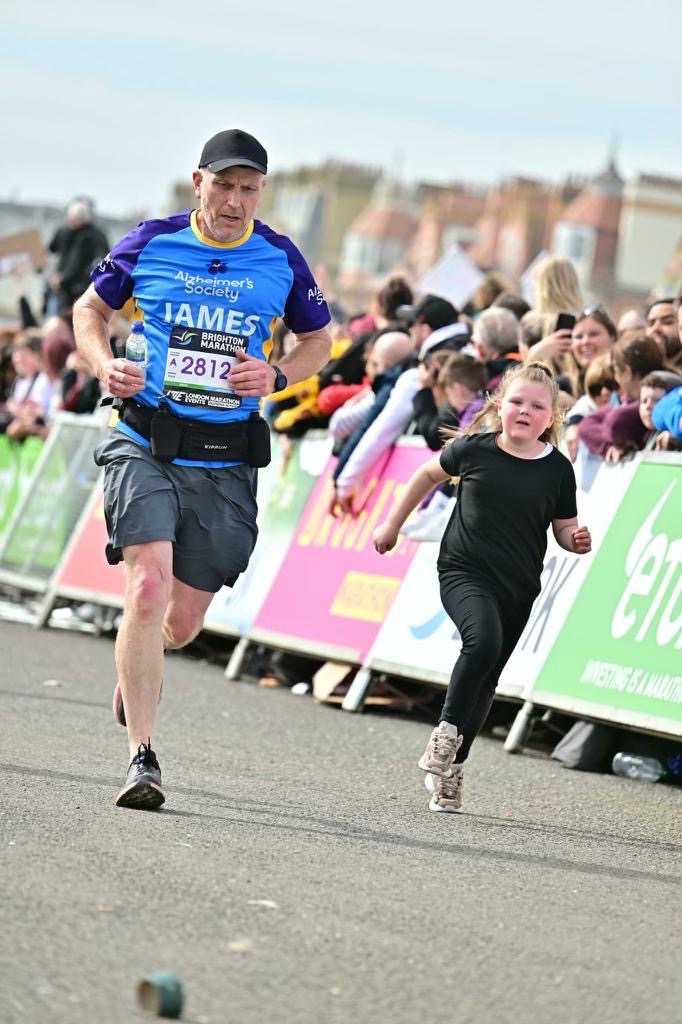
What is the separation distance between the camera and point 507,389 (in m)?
8.34

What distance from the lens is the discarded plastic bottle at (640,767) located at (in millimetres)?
9680

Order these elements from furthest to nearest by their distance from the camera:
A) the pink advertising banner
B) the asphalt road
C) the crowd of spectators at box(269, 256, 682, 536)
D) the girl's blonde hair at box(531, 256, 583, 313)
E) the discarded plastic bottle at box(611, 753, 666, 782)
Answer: the girl's blonde hair at box(531, 256, 583, 313) < the pink advertising banner < the crowd of spectators at box(269, 256, 682, 536) < the discarded plastic bottle at box(611, 753, 666, 782) < the asphalt road

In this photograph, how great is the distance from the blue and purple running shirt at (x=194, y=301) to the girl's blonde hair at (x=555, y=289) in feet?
16.4

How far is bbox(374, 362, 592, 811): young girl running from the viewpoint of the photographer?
806cm

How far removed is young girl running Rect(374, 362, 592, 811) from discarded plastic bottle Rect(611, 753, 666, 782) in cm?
168

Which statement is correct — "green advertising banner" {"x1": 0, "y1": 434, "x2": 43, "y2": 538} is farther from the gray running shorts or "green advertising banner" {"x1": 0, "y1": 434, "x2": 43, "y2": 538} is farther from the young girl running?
the gray running shorts

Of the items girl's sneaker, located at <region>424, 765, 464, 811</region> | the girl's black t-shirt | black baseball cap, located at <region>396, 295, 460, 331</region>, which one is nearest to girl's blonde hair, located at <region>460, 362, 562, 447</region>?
the girl's black t-shirt

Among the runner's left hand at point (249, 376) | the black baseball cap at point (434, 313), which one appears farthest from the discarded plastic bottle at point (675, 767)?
the black baseball cap at point (434, 313)

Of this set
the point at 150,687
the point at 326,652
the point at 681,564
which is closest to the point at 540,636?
the point at 681,564

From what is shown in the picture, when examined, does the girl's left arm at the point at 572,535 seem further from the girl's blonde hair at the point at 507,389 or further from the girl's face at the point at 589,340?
the girl's face at the point at 589,340

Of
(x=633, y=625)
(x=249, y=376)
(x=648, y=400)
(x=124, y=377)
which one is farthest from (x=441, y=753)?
(x=648, y=400)

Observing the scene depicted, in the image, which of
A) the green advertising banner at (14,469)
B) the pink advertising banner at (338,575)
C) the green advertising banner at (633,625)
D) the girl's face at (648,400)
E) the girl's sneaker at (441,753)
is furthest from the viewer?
the green advertising banner at (14,469)

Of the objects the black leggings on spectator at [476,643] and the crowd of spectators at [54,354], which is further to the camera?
the crowd of spectators at [54,354]

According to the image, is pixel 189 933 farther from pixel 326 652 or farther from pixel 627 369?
pixel 326 652
